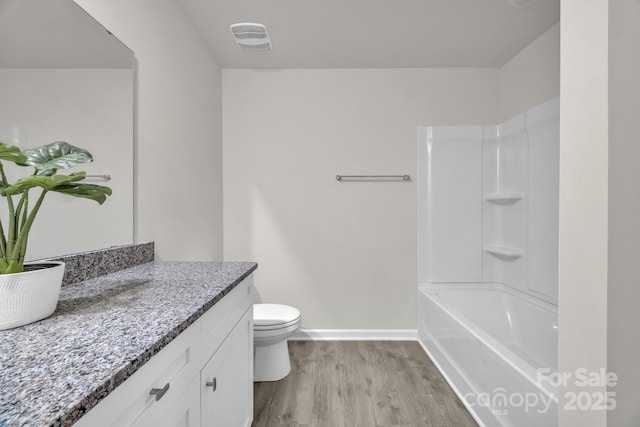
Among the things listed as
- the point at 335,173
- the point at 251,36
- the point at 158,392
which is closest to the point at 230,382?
the point at 158,392

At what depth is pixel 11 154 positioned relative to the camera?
0.72 metres

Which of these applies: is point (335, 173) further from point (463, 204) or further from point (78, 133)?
point (78, 133)

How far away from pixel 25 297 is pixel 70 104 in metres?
0.73

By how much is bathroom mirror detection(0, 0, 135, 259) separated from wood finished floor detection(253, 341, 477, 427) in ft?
4.15

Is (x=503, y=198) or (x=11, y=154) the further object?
(x=503, y=198)

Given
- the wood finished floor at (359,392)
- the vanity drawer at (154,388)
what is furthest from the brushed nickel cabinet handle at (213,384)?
the wood finished floor at (359,392)

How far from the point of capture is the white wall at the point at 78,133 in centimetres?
93

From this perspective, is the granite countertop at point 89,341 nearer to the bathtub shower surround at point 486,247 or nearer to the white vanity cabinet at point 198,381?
the white vanity cabinet at point 198,381

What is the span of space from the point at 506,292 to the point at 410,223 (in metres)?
0.95

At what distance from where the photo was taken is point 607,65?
2.37ft

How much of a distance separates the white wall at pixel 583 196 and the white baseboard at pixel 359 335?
1.85 metres

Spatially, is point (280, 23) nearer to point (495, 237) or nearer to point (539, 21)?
point (539, 21)

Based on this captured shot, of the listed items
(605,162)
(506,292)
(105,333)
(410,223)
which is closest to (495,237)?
(506,292)

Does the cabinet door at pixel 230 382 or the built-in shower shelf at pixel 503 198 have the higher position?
the built-in shower shelf at pixel 503 198
